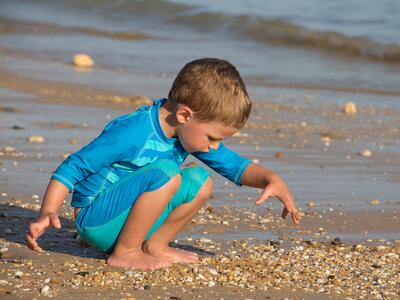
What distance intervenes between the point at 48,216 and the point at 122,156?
46cm

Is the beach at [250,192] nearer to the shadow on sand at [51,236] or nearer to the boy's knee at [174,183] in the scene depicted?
the shadow on sand at [51,236]

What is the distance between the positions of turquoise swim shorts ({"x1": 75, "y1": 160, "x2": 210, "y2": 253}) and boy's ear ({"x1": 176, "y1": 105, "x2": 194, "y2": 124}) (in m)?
0.23

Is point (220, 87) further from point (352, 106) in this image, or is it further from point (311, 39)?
point (311, 39)

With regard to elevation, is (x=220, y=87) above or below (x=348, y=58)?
above

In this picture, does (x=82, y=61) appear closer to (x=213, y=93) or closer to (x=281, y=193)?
(x=281, y=193)

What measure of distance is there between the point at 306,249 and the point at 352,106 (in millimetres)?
5279

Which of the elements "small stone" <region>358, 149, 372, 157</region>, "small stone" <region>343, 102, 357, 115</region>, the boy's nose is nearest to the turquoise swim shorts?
the boy's nose

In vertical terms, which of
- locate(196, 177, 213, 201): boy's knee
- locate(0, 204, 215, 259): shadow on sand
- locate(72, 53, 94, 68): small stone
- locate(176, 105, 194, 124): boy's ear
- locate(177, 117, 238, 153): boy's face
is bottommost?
locate(72, 53, 94, 68): small stone

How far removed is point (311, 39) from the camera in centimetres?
1602

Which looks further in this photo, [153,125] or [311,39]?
[311,39]

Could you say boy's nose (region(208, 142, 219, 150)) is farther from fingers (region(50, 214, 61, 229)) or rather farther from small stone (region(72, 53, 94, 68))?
small stone (region(72, 53, 94, 68))

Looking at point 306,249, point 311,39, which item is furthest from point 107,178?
point 311,39

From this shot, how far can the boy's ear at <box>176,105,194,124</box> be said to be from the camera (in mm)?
4273

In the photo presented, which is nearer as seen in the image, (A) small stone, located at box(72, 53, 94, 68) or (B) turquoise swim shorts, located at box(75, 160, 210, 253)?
(B) turquoise swim shorts, located at box(75, 160, 210, 253)
